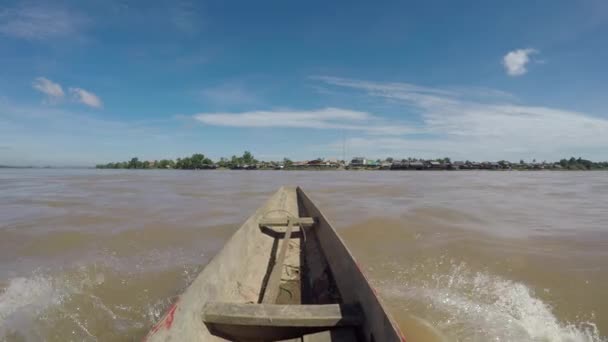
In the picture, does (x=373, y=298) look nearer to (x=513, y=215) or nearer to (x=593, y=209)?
(x=513, y=215)

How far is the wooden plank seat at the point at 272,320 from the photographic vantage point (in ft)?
9.14

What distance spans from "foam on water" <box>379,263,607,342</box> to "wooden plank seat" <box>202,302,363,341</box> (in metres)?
1.52

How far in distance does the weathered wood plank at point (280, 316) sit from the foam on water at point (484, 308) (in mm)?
1505

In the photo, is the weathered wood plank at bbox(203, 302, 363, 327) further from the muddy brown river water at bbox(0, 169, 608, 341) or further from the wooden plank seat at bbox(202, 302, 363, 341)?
the muddy brown river water at bbox(0, 169, 608, 341)

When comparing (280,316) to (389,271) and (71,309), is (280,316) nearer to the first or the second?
(389,271)

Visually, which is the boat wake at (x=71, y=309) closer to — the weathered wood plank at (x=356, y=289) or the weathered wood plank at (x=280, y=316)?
the weathered wood plank at (x=280, y=316)

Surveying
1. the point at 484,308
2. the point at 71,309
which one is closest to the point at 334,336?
the point at 484,308

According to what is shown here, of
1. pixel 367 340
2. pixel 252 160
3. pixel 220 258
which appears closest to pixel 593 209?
pixel 367 340

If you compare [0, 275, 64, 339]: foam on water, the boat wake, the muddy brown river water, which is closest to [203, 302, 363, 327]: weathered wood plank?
the muddy brown river water

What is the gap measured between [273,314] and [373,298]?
1.00 meters

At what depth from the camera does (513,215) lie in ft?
34.1

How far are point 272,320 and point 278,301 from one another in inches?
42.8

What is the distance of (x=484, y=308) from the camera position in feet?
13.0

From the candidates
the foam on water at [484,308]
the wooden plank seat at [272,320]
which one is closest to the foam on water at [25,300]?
the wooden plank seat at [272,320]
